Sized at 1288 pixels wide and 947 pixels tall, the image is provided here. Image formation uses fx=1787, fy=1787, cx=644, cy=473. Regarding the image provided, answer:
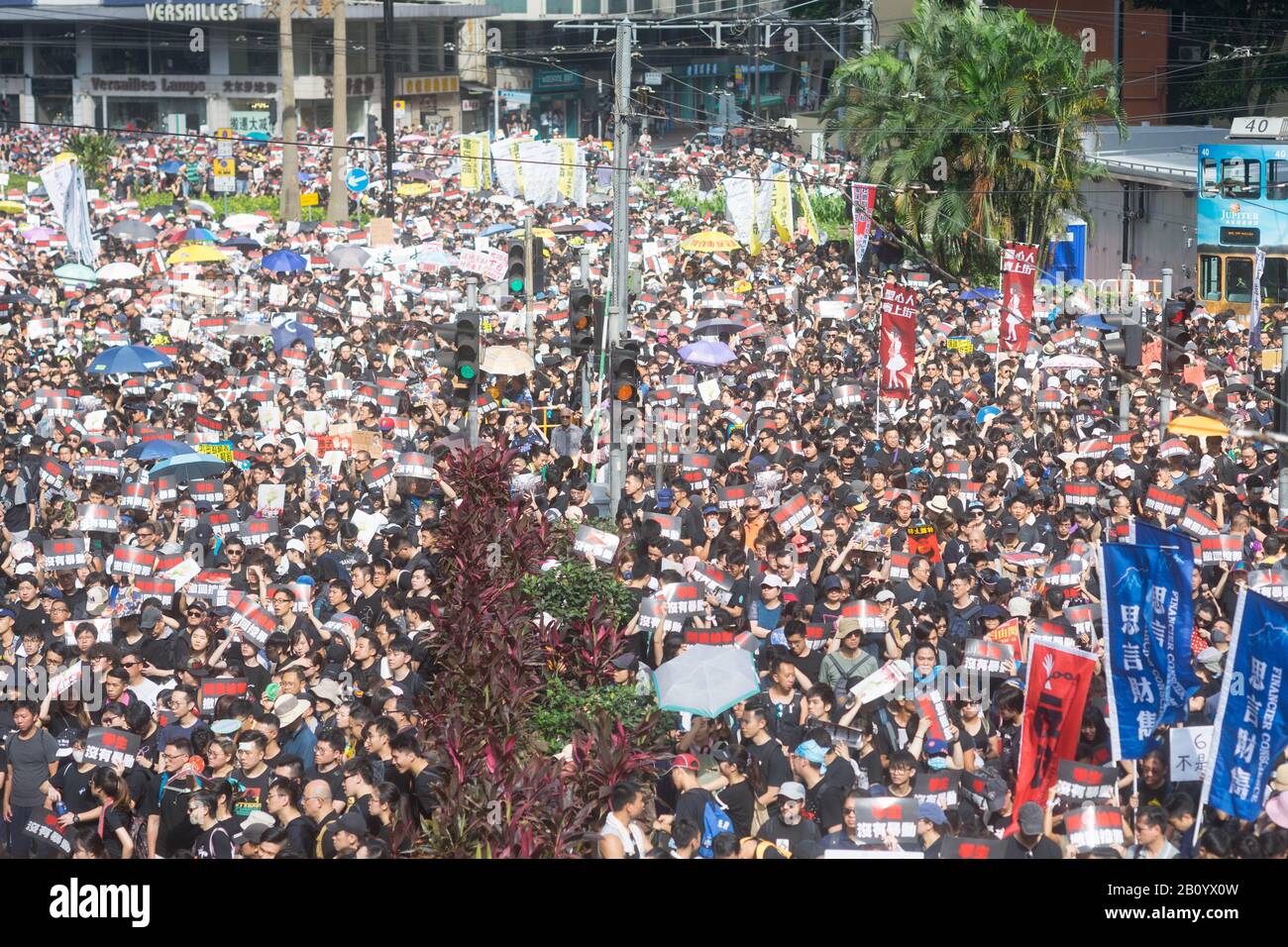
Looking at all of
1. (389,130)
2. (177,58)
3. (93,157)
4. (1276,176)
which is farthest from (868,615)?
(177,58)

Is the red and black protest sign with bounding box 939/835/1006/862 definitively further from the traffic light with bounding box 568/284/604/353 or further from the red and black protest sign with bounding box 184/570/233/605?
the traffic light with bounding box 568/284/604/353

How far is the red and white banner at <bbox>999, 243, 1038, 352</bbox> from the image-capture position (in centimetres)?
2350

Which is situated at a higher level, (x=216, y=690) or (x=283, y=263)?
(x=283, y=263)

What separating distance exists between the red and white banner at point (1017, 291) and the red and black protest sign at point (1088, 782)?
46.9 ft

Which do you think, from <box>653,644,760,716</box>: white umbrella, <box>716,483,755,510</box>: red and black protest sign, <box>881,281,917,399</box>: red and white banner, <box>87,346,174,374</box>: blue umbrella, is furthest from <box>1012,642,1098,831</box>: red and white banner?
<box>87,346,174,374</box>: blue umbrella

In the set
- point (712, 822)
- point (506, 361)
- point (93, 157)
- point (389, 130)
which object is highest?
point (389, 130)

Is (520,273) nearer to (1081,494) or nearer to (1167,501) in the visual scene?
(1081,494)

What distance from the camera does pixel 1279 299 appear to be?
32.7 metres

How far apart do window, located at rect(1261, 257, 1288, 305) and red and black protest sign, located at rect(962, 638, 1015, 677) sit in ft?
77.2

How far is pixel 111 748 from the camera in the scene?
34.0 feet

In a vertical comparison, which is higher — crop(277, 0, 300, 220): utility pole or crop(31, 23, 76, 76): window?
crop(31, 23, 76, 76): window

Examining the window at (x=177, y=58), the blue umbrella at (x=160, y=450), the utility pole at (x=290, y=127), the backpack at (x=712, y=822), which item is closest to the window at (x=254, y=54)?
the window at (x=177, y=58)

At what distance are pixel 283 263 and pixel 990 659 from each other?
25.5 m

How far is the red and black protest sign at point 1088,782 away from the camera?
30.8 feet
